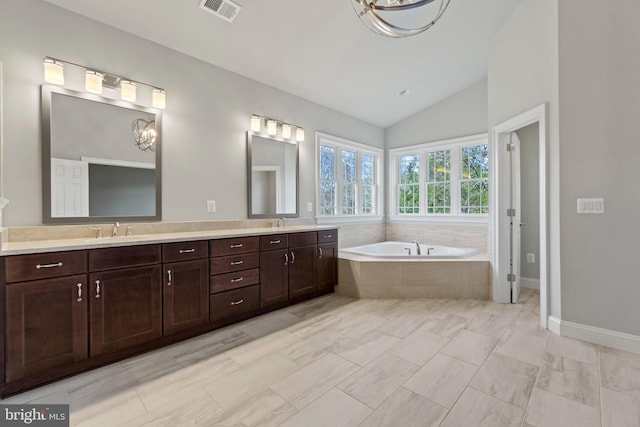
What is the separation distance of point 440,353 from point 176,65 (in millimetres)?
3511

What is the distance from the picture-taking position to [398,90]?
177 inches

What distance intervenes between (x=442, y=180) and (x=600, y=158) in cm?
277

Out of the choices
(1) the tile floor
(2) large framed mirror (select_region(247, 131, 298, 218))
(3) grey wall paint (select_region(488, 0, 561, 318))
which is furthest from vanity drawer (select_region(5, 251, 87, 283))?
(3) grey wall paint (select_region(488, 0, 561, 318))

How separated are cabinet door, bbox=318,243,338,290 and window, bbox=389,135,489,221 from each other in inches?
86.6

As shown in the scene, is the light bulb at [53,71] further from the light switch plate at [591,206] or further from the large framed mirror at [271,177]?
the light switch plate at [591,206]

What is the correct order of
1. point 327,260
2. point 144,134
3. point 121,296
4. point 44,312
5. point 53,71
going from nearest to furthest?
1. point 44,312
2. point 121,296
3. point 53,71
4. point 144,134
5. point 327,260

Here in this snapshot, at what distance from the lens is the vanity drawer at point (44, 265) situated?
174 centimetres

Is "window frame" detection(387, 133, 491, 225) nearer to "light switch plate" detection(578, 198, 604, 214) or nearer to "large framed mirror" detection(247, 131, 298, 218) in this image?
"light switch plate" detection(578, 198, 604, 214)

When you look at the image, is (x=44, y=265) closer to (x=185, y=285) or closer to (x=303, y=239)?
(x=185, y=285)

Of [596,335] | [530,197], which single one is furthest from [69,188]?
[530,197]

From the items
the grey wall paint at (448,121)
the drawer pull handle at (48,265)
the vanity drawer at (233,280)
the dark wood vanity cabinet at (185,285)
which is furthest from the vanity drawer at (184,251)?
the grey wall paint at (448,121)

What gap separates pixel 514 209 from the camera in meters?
3.48

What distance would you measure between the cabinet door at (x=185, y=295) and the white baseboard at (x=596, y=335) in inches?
120

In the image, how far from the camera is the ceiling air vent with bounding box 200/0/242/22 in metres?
2.52
